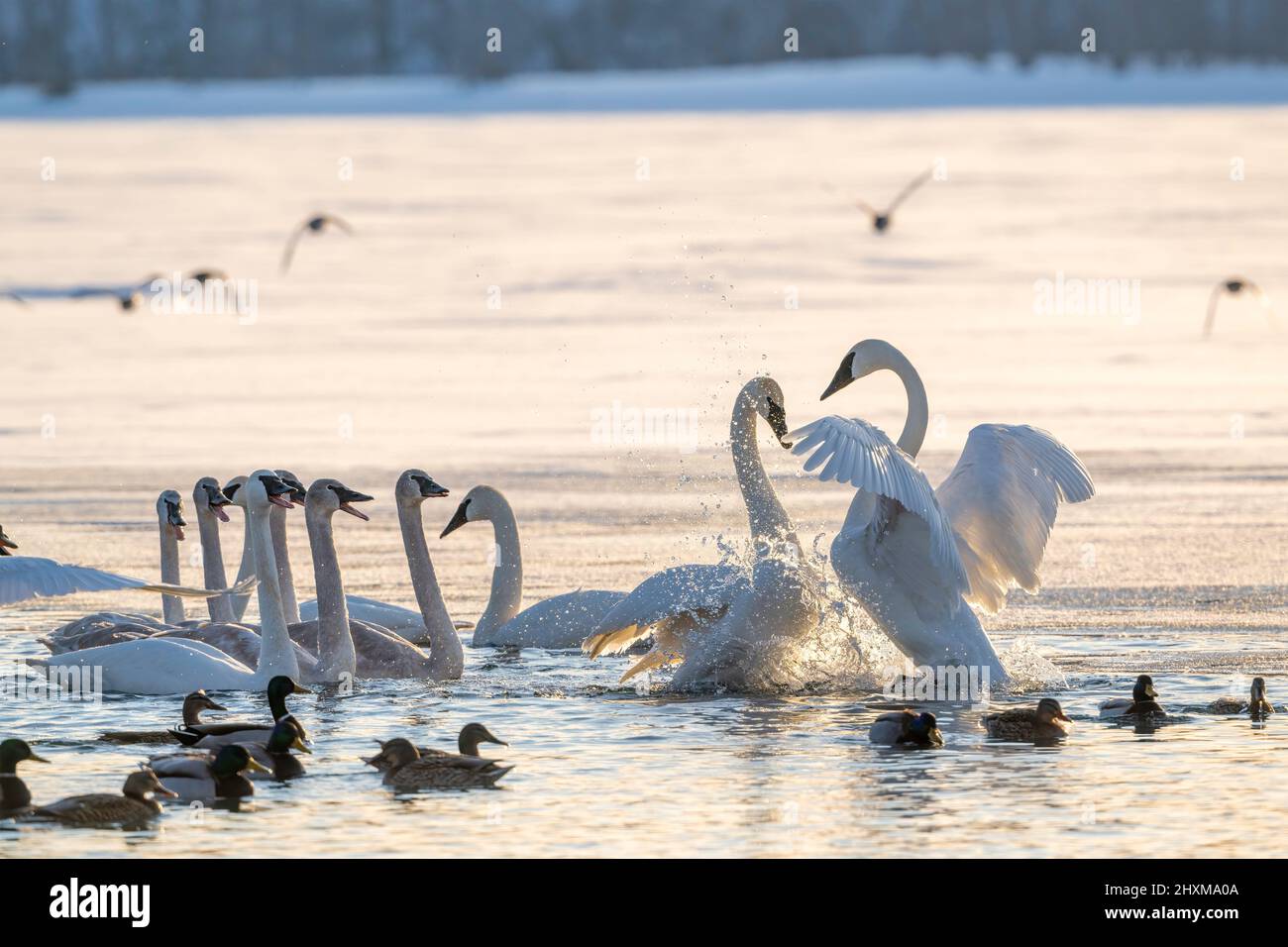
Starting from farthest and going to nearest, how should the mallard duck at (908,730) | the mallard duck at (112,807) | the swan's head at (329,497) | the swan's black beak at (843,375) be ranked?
the swan's black beak at (843,375) → the swan's head at (329,497) → the mallard duck at (908,730) → the mallard duck at (112,807)

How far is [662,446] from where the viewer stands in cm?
1488

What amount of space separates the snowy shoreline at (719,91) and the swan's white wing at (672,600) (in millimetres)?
39835

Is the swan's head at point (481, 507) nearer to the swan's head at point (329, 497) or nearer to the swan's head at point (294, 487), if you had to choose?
the swan's head at point (294, 487)

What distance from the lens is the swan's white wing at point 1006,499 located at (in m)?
9.80

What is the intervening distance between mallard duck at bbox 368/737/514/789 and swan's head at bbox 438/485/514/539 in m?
3.28

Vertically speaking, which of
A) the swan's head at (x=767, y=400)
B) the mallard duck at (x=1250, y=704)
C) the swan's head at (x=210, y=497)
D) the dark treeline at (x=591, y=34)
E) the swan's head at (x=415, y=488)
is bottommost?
the mallard duck at (x=1250, y=704)

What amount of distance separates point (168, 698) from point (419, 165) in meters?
28.5

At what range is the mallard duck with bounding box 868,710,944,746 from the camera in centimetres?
809

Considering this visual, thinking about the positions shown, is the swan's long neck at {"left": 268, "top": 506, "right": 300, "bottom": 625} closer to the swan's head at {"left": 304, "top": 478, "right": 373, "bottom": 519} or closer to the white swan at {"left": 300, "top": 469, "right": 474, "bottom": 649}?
the white swan at {"left": 300, "top": 469, "right": 474, "bottom": 649}

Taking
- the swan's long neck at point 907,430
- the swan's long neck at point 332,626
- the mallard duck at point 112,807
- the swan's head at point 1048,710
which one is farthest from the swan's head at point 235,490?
the swan's head at point 1048,710

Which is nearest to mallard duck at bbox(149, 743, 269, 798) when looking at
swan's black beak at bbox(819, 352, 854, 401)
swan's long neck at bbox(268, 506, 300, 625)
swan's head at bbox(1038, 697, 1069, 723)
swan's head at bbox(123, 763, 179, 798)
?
swan's head at bbox(123, 763, 179, 798)

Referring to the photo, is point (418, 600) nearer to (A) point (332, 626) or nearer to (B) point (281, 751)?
(A) point (332, 626)

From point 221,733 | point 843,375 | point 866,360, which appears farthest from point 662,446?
point 221,733
